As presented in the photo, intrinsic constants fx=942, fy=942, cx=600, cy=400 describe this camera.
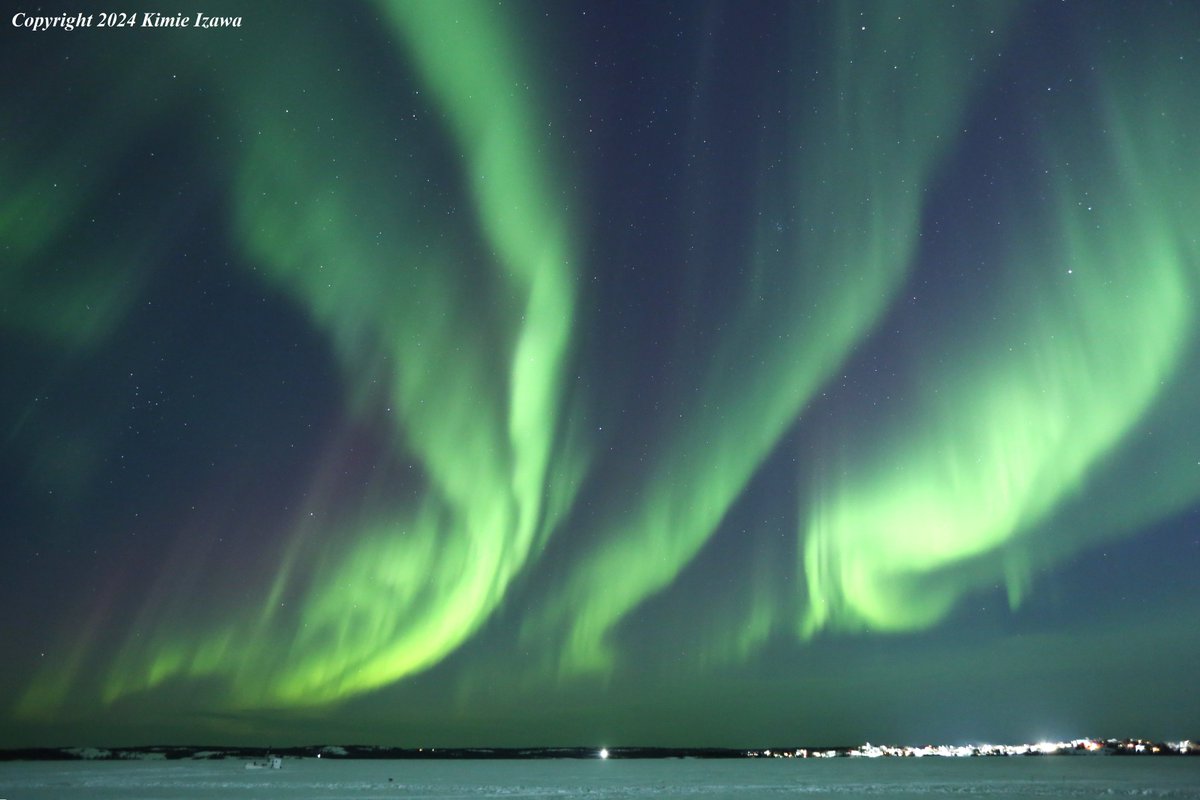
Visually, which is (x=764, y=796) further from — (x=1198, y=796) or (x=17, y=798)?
(x=17, y=798)

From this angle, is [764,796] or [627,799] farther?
[764,796]

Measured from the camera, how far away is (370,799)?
82.9 metres

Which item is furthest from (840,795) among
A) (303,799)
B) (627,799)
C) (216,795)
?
(216,795)

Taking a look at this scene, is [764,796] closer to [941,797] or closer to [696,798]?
[696,798]

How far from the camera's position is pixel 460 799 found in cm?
8238

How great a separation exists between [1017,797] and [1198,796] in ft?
43.3

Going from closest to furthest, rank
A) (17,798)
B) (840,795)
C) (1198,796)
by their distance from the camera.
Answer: (1198,796)
(17,798)
(840,795)

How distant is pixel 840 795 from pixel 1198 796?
28149mm

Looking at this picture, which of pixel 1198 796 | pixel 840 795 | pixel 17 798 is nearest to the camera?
pixel 1198 796

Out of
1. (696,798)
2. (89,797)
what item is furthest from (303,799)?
(696,798)

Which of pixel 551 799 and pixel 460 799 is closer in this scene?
pixel 551 799

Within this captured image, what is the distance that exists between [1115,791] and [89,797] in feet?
306

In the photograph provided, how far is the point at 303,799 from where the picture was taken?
3169 inches

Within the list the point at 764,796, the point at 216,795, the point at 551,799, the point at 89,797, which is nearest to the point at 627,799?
the point at 551,799
